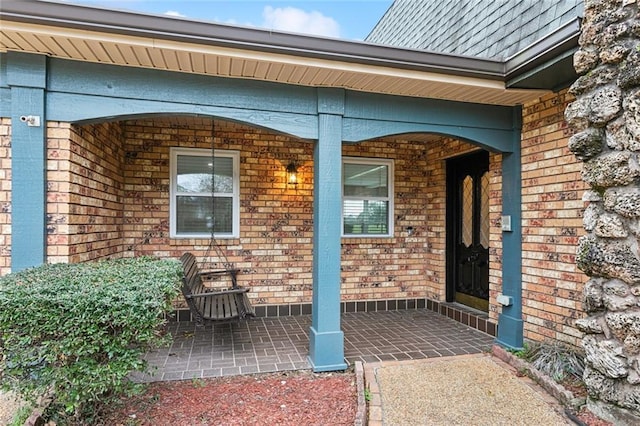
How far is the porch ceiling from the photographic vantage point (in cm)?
265

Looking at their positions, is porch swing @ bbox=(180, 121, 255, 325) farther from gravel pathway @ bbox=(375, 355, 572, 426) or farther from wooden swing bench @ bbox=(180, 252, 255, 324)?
gravel pathway @ bbox=(375, 355, 572, 426)

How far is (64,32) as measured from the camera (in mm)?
2605

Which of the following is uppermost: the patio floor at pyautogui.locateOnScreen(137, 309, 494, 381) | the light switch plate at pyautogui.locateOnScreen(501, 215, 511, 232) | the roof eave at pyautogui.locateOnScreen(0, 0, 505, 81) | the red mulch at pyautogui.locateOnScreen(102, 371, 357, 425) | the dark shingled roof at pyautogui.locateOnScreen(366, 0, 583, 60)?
the dark shingled roof at pyautogui.locateOnScreen(366, 0, 583, 60)

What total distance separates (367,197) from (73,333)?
14.1 feet

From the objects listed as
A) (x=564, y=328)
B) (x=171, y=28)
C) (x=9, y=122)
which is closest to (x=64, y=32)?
(x=171, y=28)

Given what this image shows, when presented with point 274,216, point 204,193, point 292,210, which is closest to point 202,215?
point 204,193

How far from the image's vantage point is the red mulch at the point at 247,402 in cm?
252

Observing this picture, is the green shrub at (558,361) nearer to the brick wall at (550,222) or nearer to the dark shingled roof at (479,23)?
the brick wall at (550,222)

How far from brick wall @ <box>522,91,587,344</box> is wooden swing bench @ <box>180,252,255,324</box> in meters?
2.99

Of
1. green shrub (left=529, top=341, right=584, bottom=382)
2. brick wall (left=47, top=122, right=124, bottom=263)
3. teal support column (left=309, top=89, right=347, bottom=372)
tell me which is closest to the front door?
green shrub (left=529, top=341, right=584, bottom=382)

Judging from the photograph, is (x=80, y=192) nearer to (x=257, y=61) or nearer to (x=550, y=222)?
(x=257, y=61)

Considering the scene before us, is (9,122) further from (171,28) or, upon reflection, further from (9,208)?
(171,28)

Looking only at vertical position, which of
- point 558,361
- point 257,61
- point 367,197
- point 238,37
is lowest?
point 558,361

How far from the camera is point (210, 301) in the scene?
4.15 metres
